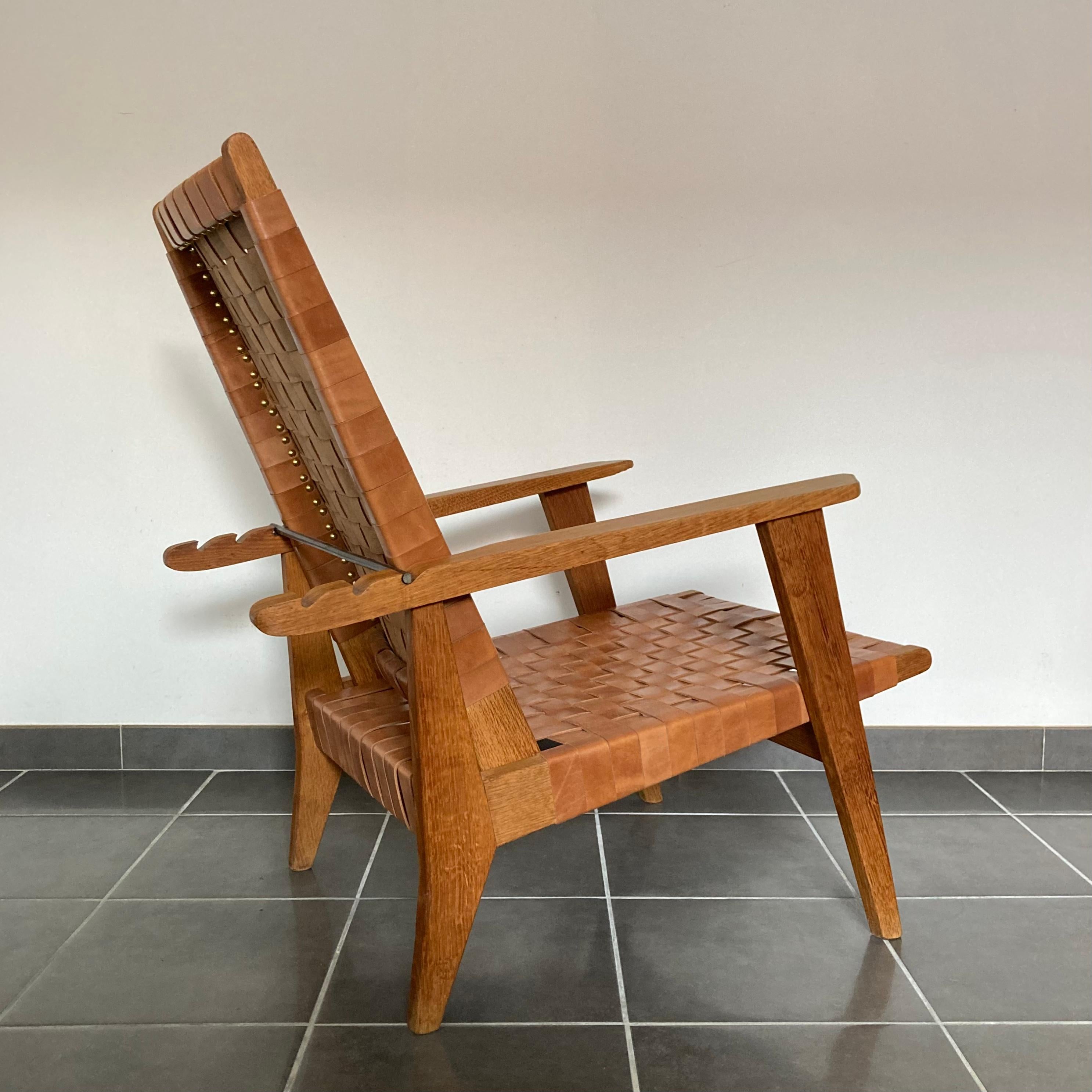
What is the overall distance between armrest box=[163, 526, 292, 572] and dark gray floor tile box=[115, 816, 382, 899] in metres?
0.63

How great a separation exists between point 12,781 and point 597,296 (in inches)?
71.0

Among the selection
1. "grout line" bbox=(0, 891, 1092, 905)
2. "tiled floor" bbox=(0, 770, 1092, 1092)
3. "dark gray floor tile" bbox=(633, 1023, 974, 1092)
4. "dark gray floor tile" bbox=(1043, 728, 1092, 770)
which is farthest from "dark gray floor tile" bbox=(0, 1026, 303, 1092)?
"dark gray floor tile" bbox=(1043, 728, 1092, 770)

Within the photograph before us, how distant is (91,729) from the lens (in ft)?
8.04

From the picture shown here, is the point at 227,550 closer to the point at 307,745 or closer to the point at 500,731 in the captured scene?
the point at 307,745

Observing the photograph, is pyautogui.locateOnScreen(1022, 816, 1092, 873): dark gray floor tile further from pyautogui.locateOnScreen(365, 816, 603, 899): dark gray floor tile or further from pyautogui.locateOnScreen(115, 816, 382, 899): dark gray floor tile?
pyautogui.locateOnScreen(115, 816, 382, 899): dark gray floor tile

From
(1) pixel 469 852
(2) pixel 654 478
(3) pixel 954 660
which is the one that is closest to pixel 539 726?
(1) pixel 469 852

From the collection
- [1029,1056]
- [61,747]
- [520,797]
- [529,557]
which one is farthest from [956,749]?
[61,747]

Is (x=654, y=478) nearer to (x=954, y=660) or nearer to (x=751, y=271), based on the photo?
(x=751, y=271)

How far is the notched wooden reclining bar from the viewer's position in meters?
1.19

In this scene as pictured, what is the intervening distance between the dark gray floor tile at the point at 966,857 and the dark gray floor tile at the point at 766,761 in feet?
0.94

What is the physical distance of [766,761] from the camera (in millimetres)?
2449

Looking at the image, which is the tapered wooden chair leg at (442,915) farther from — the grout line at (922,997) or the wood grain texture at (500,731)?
the grout line at (922,997)

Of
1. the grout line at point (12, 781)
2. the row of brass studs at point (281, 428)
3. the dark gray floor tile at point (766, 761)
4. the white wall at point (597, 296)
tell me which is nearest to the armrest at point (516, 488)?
the row of brass studs at point (281, 428)

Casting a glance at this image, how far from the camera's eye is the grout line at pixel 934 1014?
1344mm
